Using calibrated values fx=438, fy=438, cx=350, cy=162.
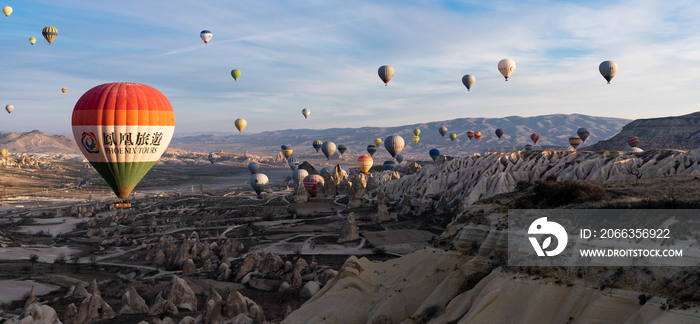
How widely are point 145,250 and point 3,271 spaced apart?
776 inches

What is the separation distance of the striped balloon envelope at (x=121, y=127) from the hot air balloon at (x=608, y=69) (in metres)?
98.2

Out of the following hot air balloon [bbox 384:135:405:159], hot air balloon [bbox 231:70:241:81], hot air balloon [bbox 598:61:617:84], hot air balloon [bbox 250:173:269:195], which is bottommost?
hot air balloon [bbox 250:173:269:195]

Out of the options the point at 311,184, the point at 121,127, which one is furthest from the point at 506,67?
the point at 121,127

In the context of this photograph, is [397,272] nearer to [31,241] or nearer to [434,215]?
[434,215]

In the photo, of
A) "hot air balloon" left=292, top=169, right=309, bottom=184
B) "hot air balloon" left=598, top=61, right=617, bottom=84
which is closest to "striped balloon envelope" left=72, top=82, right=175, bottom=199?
"hot air balloon" left=292, top=169, right=309, bottom=184

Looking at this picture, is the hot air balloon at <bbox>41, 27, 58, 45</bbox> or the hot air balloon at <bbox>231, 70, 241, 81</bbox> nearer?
the hot air balloon at <bbox>41, 27, 58, 45</bbox>

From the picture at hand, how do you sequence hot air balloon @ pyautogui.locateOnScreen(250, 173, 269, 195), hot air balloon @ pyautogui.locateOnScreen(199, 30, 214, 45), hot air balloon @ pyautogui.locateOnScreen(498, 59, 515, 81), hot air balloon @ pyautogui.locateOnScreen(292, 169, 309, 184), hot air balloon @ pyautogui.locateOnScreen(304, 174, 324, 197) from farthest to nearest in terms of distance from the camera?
hot air balloon @ pyautogui.locateOnScreen(292, 169, 309, 184) < hot air balloon @ pyautogui.locateOnScreen(250, 173, 269, 195) < hot air balloon @ pyautogui.locateOnScreen(304, 174, 324, 197) < hot air balloon @ pyautogui.locateOnScreen(199, 30, 214, 45) < hot air balloon @ pyautogui.locateOnScreen(498, 59, 515, 81)

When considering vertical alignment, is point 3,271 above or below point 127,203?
below

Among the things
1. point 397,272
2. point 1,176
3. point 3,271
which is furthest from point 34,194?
point 397,272

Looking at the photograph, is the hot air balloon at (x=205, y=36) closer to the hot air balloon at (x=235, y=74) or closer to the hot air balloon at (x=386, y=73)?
the hot air balloon at (x=235, y=74)

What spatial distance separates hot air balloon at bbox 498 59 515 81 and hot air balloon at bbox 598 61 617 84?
20329 mm

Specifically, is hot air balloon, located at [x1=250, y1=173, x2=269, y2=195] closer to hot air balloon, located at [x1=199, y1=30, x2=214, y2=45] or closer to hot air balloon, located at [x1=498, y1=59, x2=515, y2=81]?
hot air balloon, located at [x1=199, y1=30, x2=214, y2=45]

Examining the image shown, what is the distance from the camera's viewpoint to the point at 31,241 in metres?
81.5

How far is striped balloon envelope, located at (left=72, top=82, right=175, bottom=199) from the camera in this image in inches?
1849
